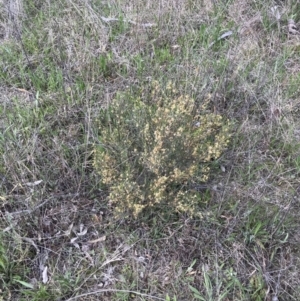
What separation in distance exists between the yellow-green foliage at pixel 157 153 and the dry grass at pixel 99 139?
9cm

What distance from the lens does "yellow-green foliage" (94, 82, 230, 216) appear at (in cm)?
190

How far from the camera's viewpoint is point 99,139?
2.17 metres

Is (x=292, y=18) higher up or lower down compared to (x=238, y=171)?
higher up

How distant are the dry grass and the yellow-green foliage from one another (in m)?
0.09

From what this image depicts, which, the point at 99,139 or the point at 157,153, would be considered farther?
the point at 99,139

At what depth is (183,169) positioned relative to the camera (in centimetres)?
198

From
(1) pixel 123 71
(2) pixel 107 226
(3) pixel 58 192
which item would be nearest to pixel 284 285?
(2) pixel 107 226

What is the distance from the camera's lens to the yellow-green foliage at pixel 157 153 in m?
1.90

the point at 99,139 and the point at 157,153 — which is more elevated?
the point at 157,153

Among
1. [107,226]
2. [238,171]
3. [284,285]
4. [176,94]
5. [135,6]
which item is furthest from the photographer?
[135,6]

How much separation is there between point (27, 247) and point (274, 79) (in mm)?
1658

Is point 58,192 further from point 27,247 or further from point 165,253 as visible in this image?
point 165,253

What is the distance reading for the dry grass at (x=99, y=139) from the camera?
6.03 ft

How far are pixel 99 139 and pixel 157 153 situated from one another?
0.42 meters
